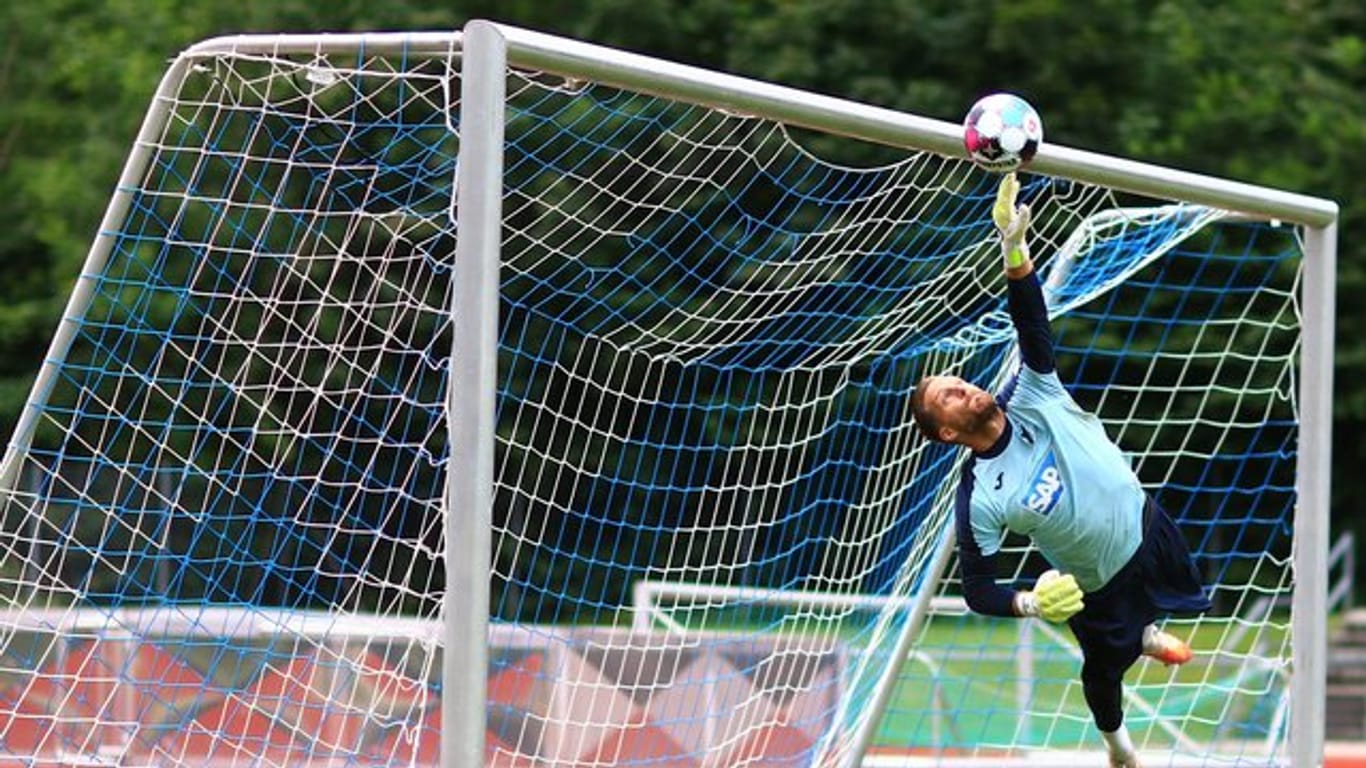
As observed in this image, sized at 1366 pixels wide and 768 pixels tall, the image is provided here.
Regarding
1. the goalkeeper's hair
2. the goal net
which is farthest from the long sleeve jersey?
the goal net

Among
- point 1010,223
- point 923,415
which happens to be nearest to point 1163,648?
point 923,415

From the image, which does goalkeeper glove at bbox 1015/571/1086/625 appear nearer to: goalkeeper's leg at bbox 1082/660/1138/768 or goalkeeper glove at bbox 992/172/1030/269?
goalkeeper's leg at bbox 1082/660/1138/768

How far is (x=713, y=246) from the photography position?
28.8 ft

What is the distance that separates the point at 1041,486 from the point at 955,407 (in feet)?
1.25

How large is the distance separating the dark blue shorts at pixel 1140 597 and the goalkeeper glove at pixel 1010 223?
39.6 inches

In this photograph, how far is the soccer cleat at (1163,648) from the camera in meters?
6.71

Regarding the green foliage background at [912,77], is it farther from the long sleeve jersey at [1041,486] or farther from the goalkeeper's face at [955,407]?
the goalkeeper's face at [955,407]

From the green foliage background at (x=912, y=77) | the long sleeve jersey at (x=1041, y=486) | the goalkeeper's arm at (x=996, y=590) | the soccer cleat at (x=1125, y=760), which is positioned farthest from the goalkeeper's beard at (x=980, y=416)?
the green foliage background at (x=912, y=77)

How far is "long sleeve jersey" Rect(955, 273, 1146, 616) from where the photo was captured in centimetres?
647

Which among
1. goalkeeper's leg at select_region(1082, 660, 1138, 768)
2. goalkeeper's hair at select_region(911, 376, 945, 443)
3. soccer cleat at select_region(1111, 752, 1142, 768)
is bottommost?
soccer cleat at select_region(1111, 752, 1142, 768)

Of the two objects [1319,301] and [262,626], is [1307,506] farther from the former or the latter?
[262,626]

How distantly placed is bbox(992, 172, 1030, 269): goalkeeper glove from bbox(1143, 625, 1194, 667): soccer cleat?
1296mm

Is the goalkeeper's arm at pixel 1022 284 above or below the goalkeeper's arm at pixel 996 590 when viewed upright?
above

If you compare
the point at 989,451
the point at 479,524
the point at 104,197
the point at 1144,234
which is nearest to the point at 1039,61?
the point at 104,197
